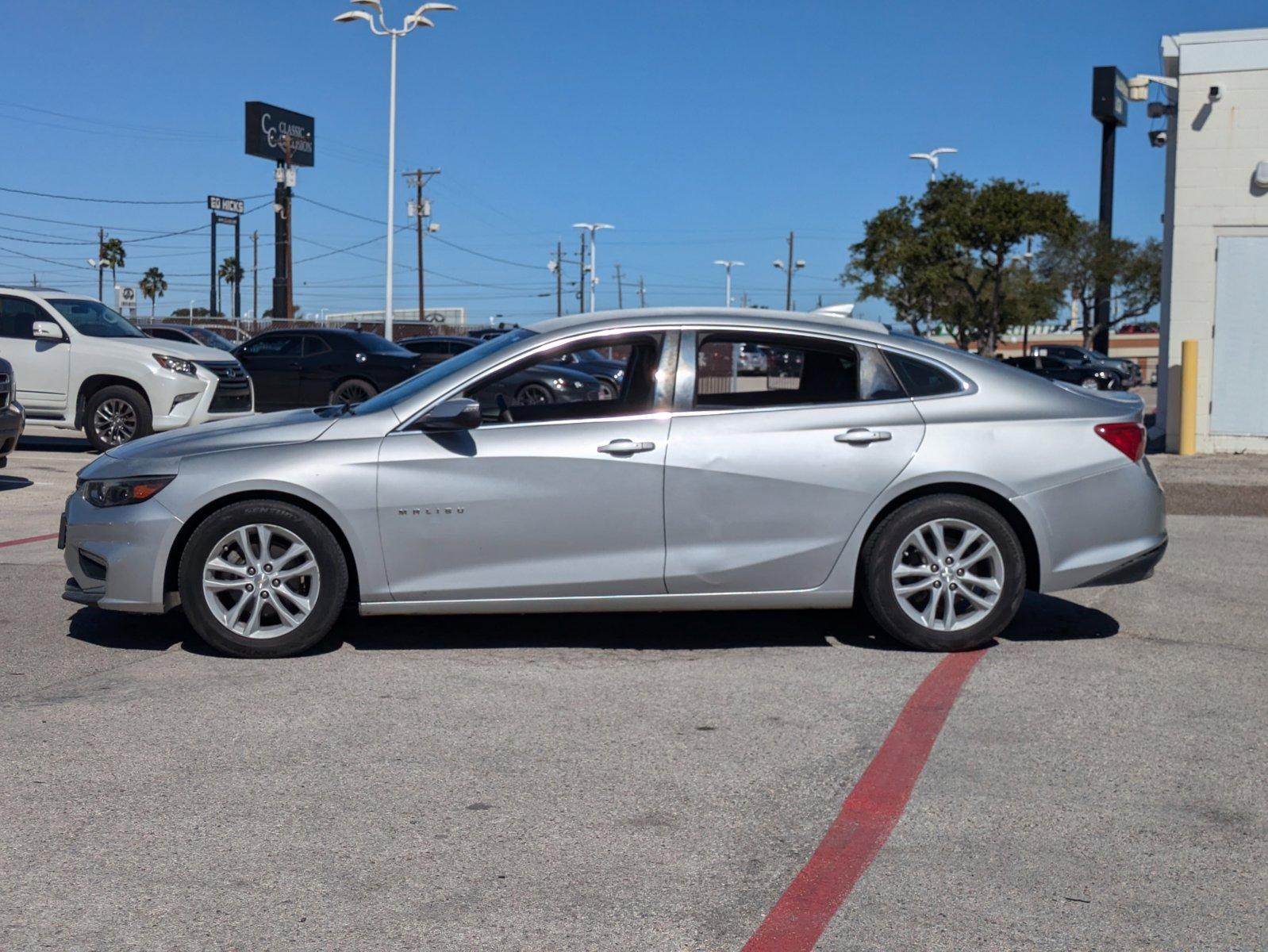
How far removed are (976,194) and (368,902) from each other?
146 feet

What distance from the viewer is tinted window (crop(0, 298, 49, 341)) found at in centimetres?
1534

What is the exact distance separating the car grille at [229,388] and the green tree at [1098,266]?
50177 millimetres

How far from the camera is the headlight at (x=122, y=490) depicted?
19.8 ft

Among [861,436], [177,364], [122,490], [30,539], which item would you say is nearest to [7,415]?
[30,539]

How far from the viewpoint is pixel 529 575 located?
604 cm

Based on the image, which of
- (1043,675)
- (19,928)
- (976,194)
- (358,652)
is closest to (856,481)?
(1043,675)

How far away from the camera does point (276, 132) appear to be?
8100 cm

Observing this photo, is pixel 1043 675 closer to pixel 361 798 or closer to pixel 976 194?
pixel 361 798

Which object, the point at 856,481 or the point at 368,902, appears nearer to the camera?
the point at 368,902

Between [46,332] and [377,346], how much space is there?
700 centimetres

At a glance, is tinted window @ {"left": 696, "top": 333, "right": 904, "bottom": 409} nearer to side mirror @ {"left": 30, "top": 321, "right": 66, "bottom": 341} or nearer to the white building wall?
side mirror @ {"left": 30, "top": 321, "right": 66, "bottom": 341}

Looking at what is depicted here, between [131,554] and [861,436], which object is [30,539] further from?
[861,436]

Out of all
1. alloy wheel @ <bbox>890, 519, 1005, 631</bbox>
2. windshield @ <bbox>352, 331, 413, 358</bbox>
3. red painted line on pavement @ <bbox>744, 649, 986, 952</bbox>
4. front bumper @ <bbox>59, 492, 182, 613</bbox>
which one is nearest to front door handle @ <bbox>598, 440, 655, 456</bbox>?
alloy wheel @ <bbox>890, 519, 1005, 631</bbox>

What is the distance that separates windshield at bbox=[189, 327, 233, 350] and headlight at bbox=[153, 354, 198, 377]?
10.2m
